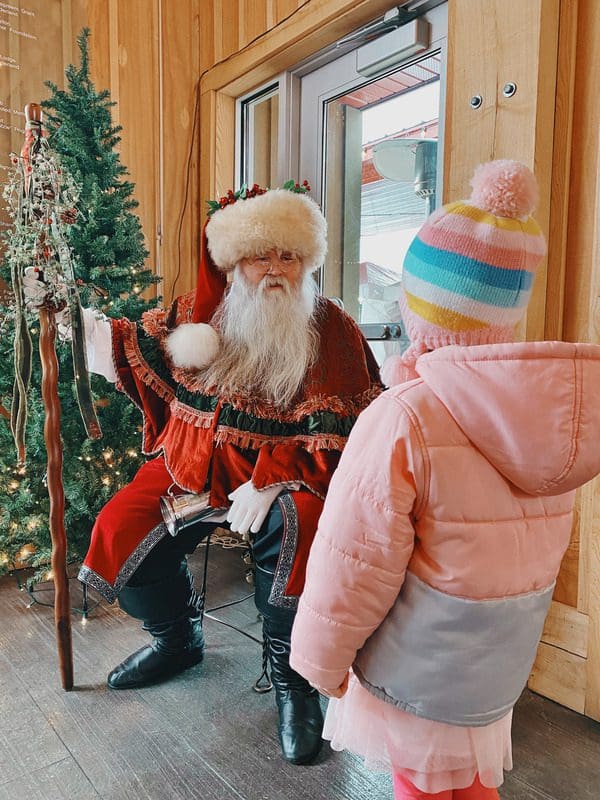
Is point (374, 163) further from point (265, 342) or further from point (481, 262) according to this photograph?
point (481, 262)

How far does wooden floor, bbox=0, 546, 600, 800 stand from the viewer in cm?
137

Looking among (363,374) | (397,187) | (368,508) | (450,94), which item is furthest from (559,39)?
(368,508)

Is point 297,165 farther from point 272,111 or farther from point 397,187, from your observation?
point 397,187

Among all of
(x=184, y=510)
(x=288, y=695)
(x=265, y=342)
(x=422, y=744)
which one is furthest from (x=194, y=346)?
(x=422, y=744)

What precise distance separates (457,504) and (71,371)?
1.86 meters

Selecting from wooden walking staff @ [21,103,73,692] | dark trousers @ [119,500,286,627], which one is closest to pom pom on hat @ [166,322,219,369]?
wooden walking staff @ [21,103,73,692]

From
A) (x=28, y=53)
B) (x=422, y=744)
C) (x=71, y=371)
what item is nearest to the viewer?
(x=422, y=744)

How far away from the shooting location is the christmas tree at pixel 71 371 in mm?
2312

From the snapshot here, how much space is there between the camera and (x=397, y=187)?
7.84 ft

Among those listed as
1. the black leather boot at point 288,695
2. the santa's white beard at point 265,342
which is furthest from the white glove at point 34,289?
the black leather boot at point 288,695

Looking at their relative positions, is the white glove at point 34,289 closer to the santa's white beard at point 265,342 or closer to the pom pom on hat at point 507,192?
the santa's white beard at point 265,342

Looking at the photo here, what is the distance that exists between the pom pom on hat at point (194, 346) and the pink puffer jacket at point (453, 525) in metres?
0.95

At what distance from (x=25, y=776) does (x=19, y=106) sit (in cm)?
247

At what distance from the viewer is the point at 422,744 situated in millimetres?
941
